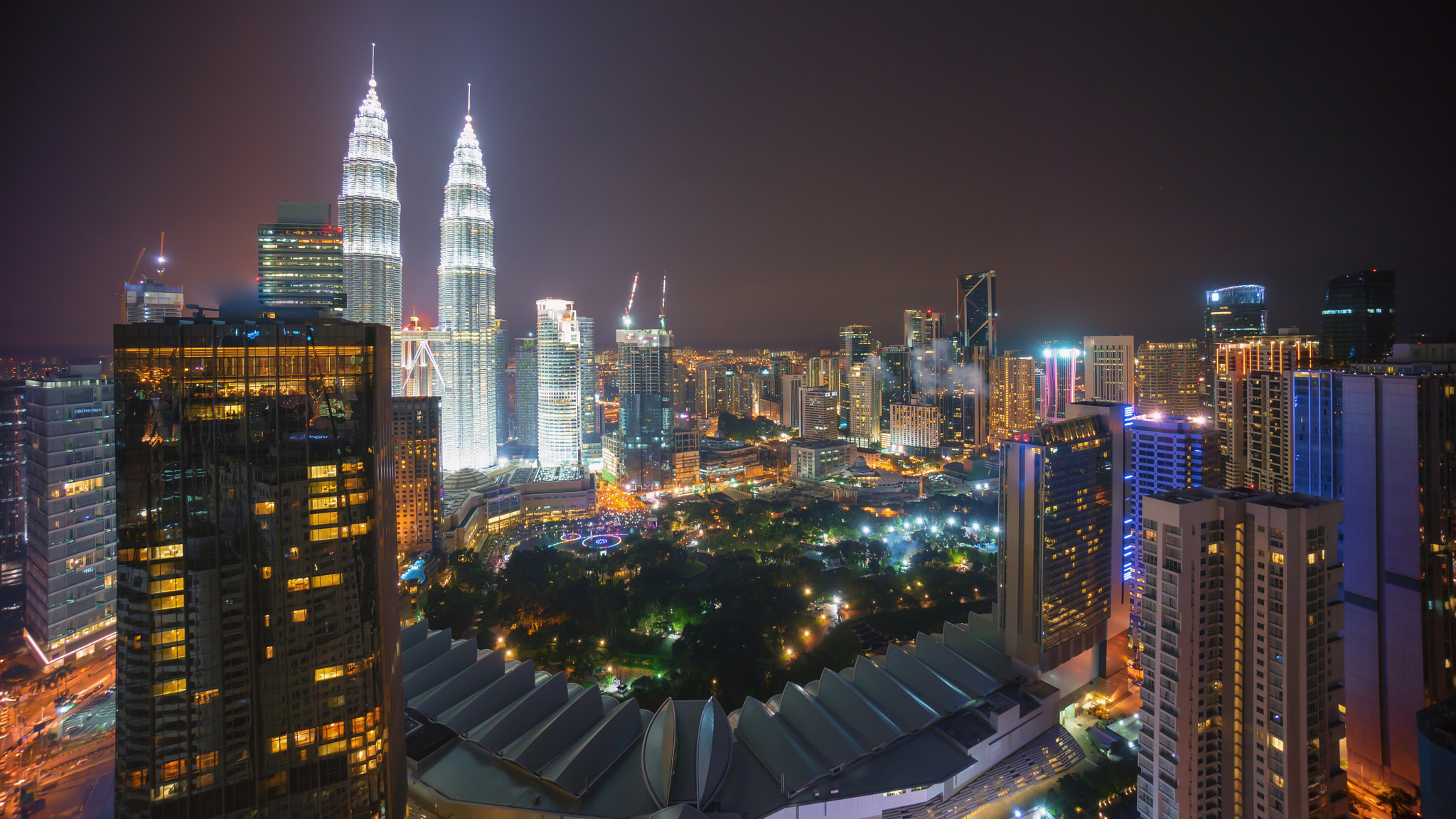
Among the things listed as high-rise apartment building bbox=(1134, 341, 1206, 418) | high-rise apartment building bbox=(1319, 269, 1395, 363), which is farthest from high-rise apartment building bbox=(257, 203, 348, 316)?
high-rise apartment building bbox=(1134, 341, 1206, 418)

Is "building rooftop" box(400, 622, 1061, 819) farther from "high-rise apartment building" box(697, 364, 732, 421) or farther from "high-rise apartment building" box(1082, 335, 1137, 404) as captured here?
"high-rise apartment building" box(697, 364, 732, 421)

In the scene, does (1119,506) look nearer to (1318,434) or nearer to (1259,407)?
(1318,434)

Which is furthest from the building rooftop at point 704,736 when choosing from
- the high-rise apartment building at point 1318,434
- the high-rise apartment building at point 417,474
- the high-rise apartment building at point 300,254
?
the high-rise apartment building at point 300,254

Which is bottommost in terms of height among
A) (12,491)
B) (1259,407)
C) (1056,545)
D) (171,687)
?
(1056,545)

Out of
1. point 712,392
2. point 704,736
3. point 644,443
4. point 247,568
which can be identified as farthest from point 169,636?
point 712,392

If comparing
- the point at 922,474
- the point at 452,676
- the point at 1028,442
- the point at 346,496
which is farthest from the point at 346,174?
the point at 922,474

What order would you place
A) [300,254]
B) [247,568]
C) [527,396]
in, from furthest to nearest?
1. [527,396]
2. [300,254]
3. [247,568]
